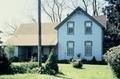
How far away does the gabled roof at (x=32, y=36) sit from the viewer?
51.6 m

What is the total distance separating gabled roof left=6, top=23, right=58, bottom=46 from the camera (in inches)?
2033

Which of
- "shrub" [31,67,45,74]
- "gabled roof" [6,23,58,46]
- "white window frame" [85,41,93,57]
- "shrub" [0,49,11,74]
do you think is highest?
"gabled roof" [6,23,58,46]

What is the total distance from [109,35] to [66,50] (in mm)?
6872

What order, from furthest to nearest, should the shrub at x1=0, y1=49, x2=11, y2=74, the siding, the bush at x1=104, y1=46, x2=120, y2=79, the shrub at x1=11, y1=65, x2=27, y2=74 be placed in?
1. the siding
2. the shrub at x1=11, y1=65, x2=27, y2=74
3. the shrub at x1=0, y1=49, x2=11, y2=74
4. the bush at x1=104, y1=46, x2=120, y2=79

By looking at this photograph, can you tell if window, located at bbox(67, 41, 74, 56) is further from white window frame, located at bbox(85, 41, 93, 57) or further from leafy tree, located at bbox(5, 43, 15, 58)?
leafy tree, located at bbox(5, 43, 15, 58)

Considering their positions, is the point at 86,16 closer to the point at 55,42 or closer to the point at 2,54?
the point at 55,42

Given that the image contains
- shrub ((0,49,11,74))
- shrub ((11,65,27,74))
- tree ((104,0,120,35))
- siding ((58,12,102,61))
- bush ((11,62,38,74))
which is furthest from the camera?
siding ((58,12,102,61))

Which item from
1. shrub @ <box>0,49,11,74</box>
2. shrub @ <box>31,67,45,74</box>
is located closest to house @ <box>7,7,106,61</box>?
shrub @ <box>31,67,45,74</box>

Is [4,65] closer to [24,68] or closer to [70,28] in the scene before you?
[24,68]

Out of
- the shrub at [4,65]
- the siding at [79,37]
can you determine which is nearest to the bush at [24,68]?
the shrub at [4,65]

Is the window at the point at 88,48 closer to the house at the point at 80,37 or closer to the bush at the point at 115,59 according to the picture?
the house at the point at 80,37

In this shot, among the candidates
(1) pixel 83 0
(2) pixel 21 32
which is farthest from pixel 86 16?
(1) pixel 83 0

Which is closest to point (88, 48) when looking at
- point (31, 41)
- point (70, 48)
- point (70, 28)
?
point (70, 48)

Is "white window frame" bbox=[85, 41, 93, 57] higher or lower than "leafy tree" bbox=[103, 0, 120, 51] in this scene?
lower
